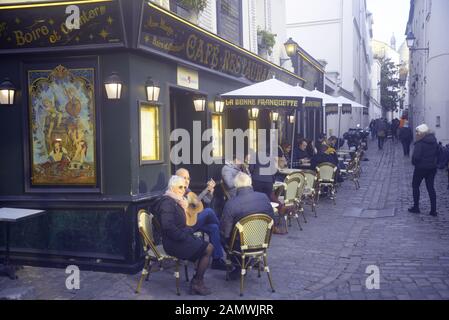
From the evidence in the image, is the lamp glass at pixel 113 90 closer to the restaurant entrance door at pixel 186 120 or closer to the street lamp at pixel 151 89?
the street lamp at pixel 151 89

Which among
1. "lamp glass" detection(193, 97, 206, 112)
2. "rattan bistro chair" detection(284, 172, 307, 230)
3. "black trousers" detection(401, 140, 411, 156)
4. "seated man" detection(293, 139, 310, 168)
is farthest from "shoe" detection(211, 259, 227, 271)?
"black trousers" detection(401, 140, 411, 156)

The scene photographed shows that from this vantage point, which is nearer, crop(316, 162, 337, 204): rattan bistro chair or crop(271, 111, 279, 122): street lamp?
crop(316, 162, 337, 204): rattan bistro chair

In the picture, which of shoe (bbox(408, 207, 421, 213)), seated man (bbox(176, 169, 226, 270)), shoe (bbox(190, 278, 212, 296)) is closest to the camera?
shoe (bbox(190, 278, 212, 296))

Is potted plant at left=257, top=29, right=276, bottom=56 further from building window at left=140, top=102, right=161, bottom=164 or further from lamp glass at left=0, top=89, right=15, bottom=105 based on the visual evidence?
lamp glass at left=0, top=89, right=15, bottom=105

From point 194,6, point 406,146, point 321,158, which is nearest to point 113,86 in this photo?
point 194,6

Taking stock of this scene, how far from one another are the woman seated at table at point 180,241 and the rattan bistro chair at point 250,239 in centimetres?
37

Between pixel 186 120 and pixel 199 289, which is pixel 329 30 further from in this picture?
pixel 199 289

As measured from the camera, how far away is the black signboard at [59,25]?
257 inches

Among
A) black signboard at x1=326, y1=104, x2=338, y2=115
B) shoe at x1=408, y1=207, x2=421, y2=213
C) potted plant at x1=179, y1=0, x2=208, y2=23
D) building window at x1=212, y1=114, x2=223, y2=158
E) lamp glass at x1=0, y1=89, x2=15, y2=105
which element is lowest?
shoe at x1=408, y1=207, x2=421, y2=213

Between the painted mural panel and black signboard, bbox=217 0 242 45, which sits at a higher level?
black signboard, bbox=217 0 242 45

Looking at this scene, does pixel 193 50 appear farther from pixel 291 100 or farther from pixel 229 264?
pixel 229 264

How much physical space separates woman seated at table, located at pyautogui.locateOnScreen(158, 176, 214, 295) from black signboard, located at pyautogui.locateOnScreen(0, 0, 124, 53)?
2524 millimetres

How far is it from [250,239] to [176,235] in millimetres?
939

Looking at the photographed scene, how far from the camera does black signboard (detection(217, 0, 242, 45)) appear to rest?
11.6m
